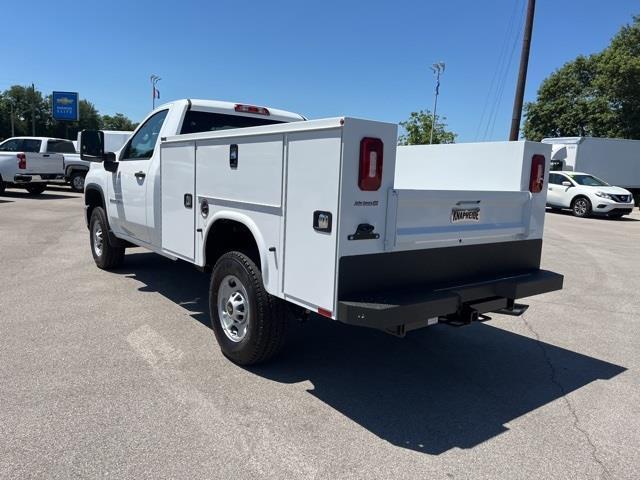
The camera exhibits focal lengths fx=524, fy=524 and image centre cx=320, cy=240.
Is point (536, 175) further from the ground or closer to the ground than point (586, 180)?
further from the ground

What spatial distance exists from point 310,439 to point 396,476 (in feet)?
1.94

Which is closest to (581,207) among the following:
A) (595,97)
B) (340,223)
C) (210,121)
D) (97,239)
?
(210,121)

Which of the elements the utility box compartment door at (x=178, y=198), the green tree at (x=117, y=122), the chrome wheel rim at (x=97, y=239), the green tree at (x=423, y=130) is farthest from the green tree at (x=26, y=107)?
the utility box compartment door at (x=178, y=198)

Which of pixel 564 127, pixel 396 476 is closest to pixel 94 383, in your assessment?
pixel 396 476

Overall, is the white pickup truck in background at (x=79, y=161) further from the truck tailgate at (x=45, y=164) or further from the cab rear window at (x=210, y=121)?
the cab rear window at (x=210, y=121)

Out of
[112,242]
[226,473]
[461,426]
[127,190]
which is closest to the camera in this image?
[226,473]

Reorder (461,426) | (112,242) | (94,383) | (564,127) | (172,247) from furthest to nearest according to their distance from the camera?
(564,127) < (112,242) < (172,247) < (94,383) < (461,426)

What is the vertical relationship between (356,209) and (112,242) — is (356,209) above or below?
above

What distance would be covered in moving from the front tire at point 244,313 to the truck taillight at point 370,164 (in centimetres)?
118

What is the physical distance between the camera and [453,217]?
3754 mm

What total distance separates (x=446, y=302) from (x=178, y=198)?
2.76m

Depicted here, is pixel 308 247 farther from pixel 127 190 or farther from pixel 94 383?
pixel 127 190

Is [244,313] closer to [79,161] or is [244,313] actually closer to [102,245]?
[102,245]

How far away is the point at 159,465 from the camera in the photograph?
2838 mm
